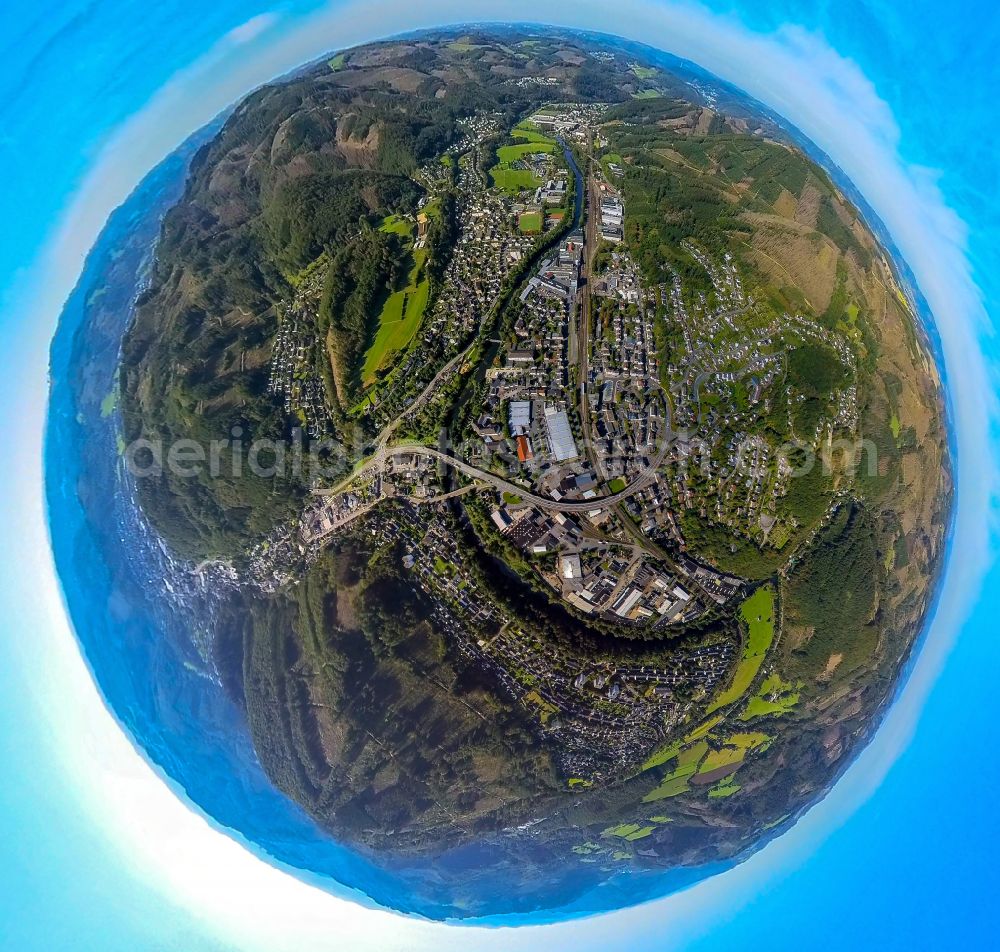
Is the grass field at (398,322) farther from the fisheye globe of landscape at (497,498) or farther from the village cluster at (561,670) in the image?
the village cluster at (561,670)

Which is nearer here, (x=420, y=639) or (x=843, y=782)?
(x=420, y=639)

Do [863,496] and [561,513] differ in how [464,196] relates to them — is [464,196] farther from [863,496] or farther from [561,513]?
[863,496]

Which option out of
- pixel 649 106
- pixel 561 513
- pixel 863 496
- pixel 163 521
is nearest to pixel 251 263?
pixel 163 521

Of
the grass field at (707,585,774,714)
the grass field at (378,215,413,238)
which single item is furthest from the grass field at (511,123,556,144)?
the grass field at (707,585,774,714)

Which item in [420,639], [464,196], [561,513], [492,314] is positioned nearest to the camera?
[420,639]

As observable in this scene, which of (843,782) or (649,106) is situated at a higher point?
(649,106)

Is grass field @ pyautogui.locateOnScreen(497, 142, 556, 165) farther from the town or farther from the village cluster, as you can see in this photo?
the village cluster

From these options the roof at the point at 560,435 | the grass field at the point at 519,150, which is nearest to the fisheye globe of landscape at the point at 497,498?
the roof at the point at 560,435

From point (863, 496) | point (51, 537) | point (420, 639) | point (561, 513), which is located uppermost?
point (863, 496)
